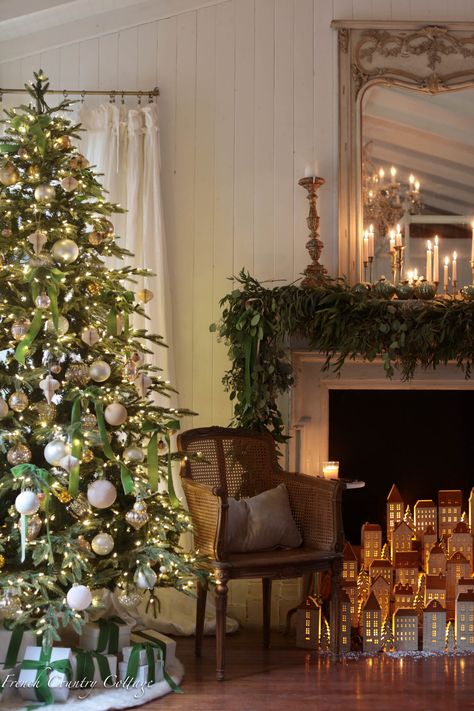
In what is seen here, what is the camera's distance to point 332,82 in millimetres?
4715

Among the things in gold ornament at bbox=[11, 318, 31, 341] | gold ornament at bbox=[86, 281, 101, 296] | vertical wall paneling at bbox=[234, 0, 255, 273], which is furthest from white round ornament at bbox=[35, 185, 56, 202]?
vertical wall paneling at bbox=[234, 0, 255, 273]

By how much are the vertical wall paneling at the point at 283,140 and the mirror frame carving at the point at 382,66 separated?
0.84ft

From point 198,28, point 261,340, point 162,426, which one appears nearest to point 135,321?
point 261,340

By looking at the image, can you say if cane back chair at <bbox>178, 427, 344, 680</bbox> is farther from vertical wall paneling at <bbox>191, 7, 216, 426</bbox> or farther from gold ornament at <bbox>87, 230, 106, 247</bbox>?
gold ornament at <bbox>87, 230, 106, 247</bbox>

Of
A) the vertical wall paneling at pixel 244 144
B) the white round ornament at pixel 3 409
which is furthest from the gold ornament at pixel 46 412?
the vertical wall paneling at pixel 244 144

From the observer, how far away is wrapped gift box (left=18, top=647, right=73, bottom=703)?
3.13 m

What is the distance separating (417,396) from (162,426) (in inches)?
69.2

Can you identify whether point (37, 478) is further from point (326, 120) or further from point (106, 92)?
point (326, 120)

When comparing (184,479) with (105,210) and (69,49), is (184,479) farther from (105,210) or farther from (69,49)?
(69,49)

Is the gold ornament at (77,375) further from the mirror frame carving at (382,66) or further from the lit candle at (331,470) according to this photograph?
the mirror frame carving at (382,66)

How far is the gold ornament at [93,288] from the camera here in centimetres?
346

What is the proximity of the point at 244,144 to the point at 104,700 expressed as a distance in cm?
284

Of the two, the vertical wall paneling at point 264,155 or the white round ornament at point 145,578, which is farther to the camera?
the vertical wall paneling at point 264,155

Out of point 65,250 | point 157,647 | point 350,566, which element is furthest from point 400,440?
point 65,250
